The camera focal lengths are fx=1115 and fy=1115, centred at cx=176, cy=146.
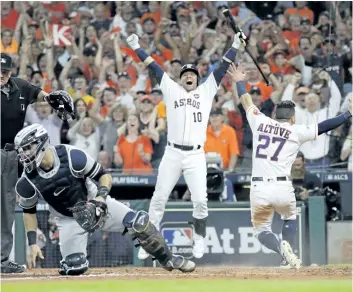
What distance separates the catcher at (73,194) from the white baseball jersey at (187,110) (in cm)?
169

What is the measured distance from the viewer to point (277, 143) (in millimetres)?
11594

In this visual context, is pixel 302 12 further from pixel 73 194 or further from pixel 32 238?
A: pixel 32 238

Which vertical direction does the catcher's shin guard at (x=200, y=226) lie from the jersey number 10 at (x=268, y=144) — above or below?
below

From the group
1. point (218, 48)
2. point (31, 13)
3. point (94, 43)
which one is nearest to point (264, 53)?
point (218, 48)

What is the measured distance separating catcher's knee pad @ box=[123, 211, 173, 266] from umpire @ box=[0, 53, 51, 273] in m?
1.80

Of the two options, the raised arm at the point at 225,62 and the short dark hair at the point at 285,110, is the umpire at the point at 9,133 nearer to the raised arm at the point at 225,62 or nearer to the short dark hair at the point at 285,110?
the raised arm at the point at 225,62

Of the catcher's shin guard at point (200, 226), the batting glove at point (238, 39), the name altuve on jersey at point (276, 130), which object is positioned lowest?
the catcher's shin guard at point (200, 226)

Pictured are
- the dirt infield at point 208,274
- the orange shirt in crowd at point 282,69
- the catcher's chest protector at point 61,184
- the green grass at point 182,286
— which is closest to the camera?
the green grass at point 182,286

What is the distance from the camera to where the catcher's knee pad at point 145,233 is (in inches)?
396

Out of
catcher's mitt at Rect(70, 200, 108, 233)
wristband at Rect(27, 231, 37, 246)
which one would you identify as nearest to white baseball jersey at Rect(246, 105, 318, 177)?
catcher's mitt at Rect(70, 200, 108, 233)

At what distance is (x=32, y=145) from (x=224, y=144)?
486 cm

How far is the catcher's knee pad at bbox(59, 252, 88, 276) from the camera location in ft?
35.0

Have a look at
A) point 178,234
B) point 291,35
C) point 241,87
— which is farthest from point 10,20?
point 241,87

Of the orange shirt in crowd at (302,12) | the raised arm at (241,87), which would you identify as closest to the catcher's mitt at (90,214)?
the raised arm at (241,87)
